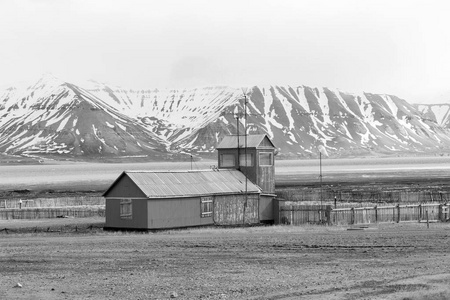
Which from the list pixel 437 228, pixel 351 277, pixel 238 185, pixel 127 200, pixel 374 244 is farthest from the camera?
pixel 238 185

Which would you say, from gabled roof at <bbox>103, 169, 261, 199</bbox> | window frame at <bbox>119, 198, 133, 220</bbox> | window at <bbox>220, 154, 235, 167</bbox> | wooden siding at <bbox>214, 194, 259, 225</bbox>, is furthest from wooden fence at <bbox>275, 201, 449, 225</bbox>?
window frame at <bbox>119, 198, 133, 220</bbox>

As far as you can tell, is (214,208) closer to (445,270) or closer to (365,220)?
(365,220)

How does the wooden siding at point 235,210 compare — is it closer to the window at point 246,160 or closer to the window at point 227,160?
the window at point 246,160

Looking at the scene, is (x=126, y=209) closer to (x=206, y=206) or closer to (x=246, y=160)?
(x=206, y=206)

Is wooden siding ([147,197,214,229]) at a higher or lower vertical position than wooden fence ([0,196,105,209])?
lower

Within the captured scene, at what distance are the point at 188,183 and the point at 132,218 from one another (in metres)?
5.37

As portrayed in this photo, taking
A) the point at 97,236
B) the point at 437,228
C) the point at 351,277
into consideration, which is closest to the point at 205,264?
the point at 351,277

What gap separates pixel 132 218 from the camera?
51.0m

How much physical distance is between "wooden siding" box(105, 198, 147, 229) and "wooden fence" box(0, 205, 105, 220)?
16974 millimetres

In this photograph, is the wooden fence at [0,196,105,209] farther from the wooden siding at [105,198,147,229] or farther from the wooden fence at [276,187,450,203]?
the wooden siding at [105,198,147,229]

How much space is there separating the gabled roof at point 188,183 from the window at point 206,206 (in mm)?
394

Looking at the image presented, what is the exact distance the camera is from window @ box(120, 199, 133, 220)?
51250mm

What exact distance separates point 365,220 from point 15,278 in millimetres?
30544

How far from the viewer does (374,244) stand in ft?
119
